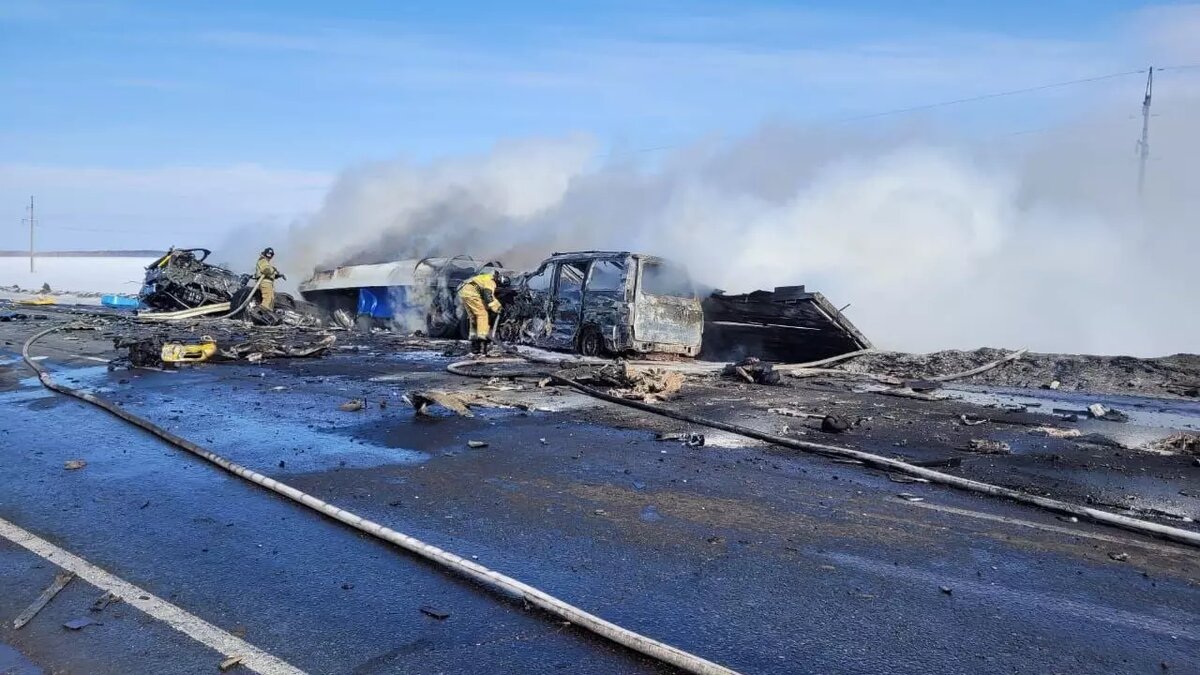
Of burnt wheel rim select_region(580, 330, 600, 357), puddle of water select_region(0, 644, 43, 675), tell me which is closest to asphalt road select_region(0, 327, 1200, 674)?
puddle of water select_region(0, 644, 43, 675)

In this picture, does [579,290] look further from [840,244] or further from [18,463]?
[18,463]

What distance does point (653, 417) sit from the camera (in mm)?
8242

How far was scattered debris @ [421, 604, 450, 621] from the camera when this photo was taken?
11.3 feet

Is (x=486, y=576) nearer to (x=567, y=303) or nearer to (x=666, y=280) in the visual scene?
(x=666, y=280)

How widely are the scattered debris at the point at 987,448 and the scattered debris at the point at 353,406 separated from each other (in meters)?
5.73

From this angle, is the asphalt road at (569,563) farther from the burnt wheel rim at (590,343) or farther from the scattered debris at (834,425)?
the burnt wheel rim at (590,343)

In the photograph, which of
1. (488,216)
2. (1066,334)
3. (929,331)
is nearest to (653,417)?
(929,331)

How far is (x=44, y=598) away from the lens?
3580 mm

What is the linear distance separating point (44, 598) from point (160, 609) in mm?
553

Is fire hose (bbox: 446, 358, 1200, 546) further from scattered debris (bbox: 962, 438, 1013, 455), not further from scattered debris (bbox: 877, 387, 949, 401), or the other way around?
scattered debris (bbox: 877, 387, 949, 401)

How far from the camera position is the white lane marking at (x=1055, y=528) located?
4.41 metres

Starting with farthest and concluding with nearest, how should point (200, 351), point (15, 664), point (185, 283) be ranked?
point (185, 283) < point (200, 351) < point (15, 664)

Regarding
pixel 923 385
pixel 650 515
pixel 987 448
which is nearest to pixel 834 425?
pixel 987 448

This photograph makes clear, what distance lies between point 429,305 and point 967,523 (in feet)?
45.9
